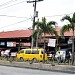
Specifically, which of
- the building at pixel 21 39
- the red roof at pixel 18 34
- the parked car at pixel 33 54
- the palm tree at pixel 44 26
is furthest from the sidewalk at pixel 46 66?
the red roof at pixel 18 34

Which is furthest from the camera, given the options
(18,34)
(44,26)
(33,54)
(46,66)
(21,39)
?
(21,39)

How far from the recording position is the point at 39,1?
158 feet

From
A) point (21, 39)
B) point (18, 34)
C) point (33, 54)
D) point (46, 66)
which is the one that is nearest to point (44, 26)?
point (33, 54)

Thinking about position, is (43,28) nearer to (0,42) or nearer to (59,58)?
(59,58)

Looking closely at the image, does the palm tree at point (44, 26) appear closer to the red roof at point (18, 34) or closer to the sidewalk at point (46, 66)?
the sidewalk at point (46, 66)

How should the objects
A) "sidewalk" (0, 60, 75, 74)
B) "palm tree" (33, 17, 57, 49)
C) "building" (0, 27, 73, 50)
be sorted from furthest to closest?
1. "building" (0, 27, 73, 50)
2. "palm tree" (33, 17, 57, 49)
3. "sidewalk" (0, 60, 75, 74)

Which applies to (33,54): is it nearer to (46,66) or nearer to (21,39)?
(46,66)

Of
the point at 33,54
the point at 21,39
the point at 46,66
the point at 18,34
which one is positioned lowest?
the point at 46,66

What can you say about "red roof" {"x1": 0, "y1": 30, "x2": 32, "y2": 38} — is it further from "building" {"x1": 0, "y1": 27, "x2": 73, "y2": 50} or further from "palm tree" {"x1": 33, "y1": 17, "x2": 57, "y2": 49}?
"palm tree" {"x1": 33, "y1": 17, "x2": 57, "y2": 49}

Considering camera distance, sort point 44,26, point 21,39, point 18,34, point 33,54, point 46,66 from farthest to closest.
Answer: point 21,39 < point 18,34 < point 33,54 < point 44,26 < point 46,66

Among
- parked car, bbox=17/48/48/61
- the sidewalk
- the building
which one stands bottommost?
the sidewalk

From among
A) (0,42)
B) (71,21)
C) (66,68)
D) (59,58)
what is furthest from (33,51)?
(0,42)

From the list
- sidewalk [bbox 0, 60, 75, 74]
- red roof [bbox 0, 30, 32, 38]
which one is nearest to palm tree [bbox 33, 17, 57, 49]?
sidewalk [bbox 0, 60, 75, 74]

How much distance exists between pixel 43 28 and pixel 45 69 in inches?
424
